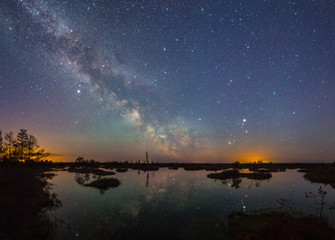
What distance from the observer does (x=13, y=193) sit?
20.4 metres

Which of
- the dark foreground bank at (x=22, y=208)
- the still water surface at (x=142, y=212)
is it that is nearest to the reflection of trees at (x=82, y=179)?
the still water surface at (x=142, y=212)

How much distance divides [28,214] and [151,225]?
12.2m

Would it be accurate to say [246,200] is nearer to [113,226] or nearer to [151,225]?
[151,225]

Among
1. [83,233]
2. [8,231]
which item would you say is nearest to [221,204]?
[83,233]

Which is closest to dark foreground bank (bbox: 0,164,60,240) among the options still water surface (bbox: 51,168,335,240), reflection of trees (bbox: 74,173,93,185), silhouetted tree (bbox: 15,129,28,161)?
still water surface (bbox: 51,168,335,240)

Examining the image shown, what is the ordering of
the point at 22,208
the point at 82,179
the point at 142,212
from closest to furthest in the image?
the point at 22,208
the point at 142,212
the point at 82,179

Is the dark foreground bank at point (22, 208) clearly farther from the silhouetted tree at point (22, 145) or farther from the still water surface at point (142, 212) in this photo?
the silhouetted tree at point (22, 145)

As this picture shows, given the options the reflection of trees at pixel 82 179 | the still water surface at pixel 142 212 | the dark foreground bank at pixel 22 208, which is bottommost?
the reflection of trees at pixel 82 179

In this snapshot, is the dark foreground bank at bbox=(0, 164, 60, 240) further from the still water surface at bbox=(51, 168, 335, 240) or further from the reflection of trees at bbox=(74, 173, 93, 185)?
the reflection of trees at bbox=(74, 173, 93, 185)

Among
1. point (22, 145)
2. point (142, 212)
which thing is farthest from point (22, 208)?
point (22, 145)

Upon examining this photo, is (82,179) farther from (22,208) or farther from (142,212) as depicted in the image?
(142,212)

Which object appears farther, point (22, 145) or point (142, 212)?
point (22, 145)

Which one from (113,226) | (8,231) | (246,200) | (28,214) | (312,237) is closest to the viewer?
(312,237)

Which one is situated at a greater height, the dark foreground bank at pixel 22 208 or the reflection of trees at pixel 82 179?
the dark foreground bank at pixel 22 208
